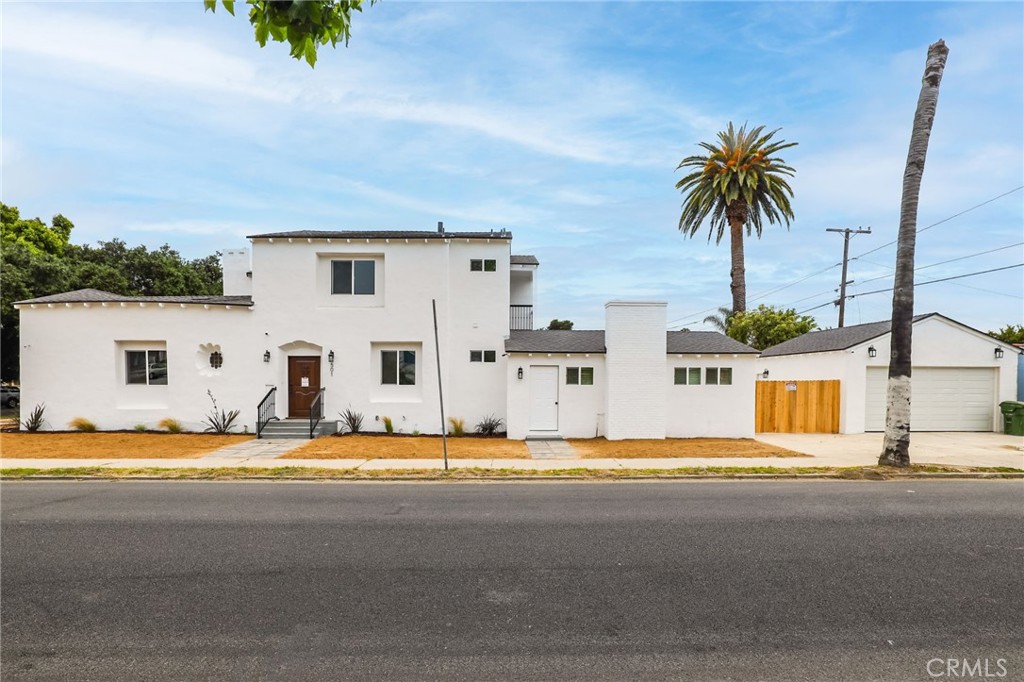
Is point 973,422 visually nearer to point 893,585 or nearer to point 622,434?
→ point 622,434

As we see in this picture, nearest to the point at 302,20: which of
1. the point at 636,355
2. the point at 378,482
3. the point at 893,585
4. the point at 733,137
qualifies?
the point at 893,585

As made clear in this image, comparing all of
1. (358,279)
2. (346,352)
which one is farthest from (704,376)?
(358,279)

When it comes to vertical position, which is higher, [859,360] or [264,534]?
[859,360]

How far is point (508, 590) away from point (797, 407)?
56.1 feet

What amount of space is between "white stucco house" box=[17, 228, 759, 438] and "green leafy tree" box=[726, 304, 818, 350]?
13948 millimetres

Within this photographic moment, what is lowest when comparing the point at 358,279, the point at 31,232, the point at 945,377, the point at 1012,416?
the point at 1012,416

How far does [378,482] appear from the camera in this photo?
1088 cm

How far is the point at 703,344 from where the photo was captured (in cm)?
1767

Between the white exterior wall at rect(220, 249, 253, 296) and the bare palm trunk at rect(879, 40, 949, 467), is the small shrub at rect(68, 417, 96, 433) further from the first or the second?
the bare palm trunk at rect(879, 40, 949, 467)

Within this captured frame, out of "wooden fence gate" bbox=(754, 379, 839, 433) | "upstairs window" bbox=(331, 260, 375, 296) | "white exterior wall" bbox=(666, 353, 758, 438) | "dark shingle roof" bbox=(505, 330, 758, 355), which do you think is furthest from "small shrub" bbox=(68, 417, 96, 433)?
"wooden fence gate" bbox=(754, 379, 839, 433)

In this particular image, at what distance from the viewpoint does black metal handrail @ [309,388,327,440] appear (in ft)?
54.4

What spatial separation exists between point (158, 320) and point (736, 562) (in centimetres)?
1867

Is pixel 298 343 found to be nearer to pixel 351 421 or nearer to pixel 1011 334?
pixel 351 421

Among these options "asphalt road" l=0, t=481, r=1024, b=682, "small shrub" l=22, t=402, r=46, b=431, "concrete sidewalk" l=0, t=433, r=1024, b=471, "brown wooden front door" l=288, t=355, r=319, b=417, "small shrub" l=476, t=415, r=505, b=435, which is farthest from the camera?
"brown wooden front door" l=288, t=355, r=319, b=417
